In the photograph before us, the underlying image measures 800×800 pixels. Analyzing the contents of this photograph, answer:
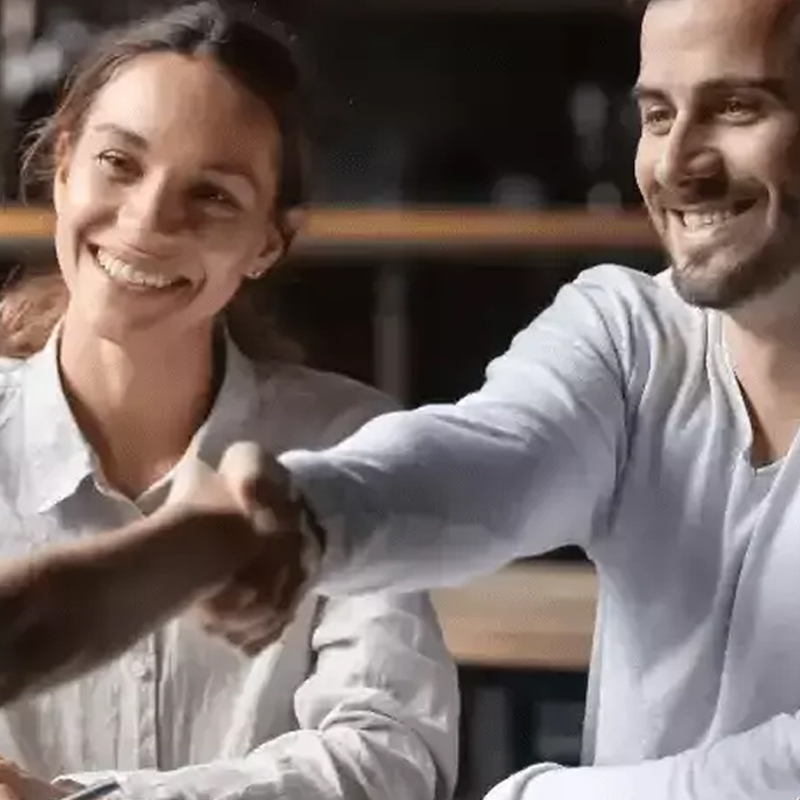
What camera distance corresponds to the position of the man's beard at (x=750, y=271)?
60cm

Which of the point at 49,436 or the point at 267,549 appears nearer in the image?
the point at 267,549

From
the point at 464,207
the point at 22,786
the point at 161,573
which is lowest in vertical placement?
the point at 22,786

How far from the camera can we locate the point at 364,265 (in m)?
0.66

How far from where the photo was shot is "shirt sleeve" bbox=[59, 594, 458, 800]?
627mm

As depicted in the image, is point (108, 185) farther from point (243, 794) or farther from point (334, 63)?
point (243, 794)

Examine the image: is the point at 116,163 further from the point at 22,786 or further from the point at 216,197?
the point at 22,786

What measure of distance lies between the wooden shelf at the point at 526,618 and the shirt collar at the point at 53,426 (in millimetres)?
125

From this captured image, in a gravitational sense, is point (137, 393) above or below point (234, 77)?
below

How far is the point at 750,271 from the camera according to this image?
23.7 inches

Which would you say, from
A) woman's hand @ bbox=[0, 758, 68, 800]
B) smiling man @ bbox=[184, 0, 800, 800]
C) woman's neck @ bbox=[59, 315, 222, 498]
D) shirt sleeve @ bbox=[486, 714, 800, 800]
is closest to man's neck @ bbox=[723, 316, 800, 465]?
smiling man @ bbox=[184, 0, 800, 800]

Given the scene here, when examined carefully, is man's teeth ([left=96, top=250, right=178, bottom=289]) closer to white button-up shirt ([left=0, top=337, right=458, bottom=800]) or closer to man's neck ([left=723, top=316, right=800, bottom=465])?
white button-up shirt ([left=0, top=337, right=458, bottom=800])

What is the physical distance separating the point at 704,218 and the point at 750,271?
0.03 m

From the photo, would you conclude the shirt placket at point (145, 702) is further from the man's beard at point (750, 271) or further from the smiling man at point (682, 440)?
the man's beard at point (750, 271)

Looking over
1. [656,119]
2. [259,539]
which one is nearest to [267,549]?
[259,539]
